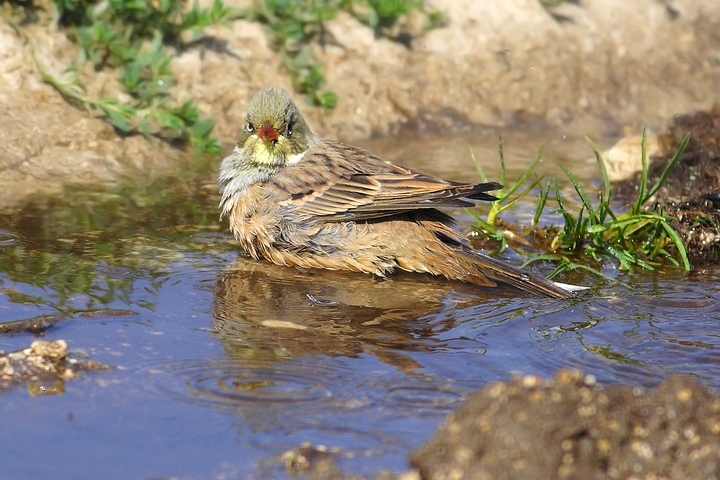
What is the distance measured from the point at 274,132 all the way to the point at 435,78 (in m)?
3.45

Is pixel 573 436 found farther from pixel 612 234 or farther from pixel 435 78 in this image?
pixel 435 78

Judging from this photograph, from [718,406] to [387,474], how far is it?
3.44 ft

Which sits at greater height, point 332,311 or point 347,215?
point 347,215

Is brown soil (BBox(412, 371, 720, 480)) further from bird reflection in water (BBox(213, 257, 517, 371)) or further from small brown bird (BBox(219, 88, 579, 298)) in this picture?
small brown bird (BBox(219, 88, 579, 298))

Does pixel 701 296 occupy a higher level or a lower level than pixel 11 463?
higher

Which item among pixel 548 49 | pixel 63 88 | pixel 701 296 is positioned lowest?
pixel 701 296

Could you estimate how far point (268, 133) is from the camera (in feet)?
22.7

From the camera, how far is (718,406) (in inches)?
138

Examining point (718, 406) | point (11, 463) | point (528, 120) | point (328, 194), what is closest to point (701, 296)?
point (328, 194)

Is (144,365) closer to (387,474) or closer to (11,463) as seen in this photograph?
(11,463)

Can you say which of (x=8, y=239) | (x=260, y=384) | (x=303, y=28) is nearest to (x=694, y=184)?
(x=303, y=28)

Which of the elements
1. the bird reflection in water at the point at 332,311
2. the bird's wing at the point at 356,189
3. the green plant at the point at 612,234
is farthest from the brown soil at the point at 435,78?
the green plant at the point at 612,234

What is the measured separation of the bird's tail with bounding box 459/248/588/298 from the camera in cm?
597

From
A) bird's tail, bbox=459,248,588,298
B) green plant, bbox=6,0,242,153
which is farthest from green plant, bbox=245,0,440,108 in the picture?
bird's tail, bbox=459,248,588,298
